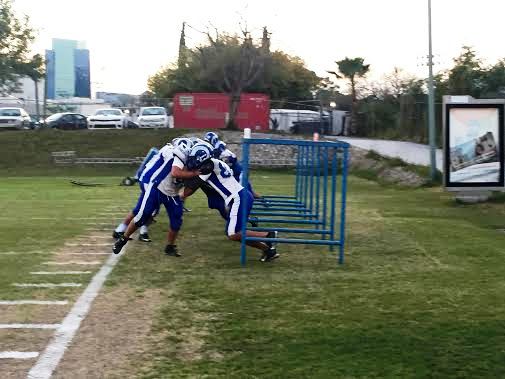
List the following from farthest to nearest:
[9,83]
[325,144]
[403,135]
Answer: [9,83] < [403,135] < [325,144]

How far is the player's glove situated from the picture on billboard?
806 centimetres

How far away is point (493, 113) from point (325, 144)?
8325 millimetres

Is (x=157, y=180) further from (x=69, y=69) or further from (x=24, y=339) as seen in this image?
(x=69, y=69)

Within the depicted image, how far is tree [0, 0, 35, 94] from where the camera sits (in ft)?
151

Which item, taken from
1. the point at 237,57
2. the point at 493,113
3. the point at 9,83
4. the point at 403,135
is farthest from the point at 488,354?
the point at 9,83

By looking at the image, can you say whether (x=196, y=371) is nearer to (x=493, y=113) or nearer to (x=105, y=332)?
(x=105, y=332)

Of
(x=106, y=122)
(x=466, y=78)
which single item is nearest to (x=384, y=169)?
→ (x=466, y=78)

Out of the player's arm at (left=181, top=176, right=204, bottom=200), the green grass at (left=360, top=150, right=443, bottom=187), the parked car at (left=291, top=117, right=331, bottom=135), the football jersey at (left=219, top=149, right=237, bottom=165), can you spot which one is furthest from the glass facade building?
the player's arm at (left=181, top=176, right=204, bottom=200)

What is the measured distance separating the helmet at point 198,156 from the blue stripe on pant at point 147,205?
737mm

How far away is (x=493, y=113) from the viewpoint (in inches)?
605

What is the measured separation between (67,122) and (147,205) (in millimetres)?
30949

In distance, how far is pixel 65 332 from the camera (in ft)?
18.6

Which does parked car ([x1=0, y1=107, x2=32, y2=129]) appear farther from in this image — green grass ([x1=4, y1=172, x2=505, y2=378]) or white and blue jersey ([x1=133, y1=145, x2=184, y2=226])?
white and blue jersey ([x1=133, y1=145, x2=184, y2=226])

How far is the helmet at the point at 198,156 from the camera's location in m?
8.58
